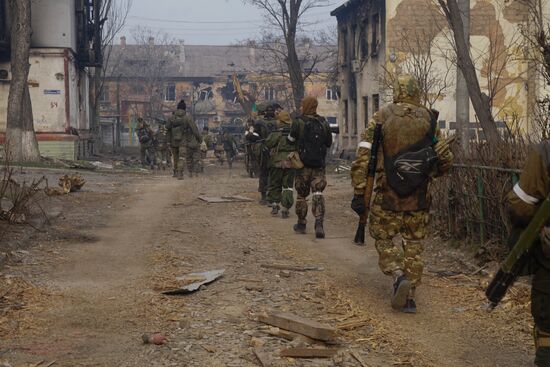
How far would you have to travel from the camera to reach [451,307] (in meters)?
7.46

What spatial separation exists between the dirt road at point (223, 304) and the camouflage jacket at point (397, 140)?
881mm

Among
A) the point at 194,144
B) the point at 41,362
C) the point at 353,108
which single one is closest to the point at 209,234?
the point at 41,362

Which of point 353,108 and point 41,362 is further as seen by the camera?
point 353,108

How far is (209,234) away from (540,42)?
5.37 meters

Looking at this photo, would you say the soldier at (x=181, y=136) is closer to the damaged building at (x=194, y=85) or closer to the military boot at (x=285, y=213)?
the military boot at (x=285, y=213)

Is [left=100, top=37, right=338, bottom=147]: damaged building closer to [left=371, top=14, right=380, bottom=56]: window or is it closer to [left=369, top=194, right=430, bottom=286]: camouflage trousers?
[left=371, top=14, right=380, bottom=56]: window

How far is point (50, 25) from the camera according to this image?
33.2 m

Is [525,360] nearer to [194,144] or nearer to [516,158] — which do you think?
[516,158]

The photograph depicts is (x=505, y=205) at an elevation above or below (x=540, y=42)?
below

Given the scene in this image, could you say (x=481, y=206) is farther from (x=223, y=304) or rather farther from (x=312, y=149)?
(x=223, y=304)

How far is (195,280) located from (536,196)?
4278mm

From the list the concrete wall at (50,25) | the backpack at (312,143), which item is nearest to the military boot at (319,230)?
the backpack at (312,143)

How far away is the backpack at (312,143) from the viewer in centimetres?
1143

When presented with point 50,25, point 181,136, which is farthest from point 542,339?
point 50,25
